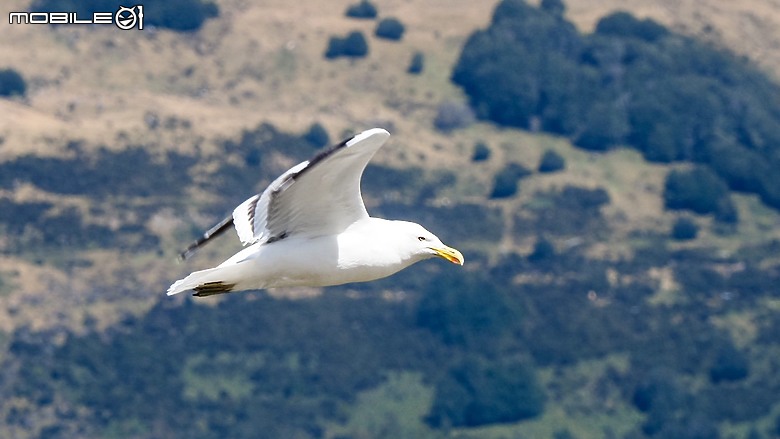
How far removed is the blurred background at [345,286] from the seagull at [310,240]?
387 feet

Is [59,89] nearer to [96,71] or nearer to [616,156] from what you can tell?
[96,71]

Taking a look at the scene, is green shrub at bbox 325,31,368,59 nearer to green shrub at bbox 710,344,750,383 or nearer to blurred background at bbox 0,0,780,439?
blurred background at bbox 0,0,780,439

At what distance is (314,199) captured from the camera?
91.6 ft

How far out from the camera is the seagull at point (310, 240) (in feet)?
89.9

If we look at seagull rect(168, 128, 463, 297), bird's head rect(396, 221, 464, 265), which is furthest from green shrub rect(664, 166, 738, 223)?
seagull rect(168, 128, 463, 297)

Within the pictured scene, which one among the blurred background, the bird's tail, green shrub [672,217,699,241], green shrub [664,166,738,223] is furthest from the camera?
green shrub [664,166,738,223]

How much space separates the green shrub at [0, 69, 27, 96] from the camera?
6885 inches

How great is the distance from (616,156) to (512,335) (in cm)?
3088

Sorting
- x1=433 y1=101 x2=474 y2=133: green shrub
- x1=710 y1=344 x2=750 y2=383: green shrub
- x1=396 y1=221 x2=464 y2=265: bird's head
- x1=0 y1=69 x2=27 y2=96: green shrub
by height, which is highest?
x1=396 y1=221 x2=464 y2=265: bird's head

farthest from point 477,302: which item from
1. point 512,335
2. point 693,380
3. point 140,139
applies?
point 140,139

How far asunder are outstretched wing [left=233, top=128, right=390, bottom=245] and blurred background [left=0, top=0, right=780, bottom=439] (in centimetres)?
11829

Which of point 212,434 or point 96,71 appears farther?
point 96,71

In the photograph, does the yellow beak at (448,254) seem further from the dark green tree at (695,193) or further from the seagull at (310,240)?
the dark green tree at (695,193)

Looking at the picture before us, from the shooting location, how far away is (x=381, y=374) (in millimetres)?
153625
